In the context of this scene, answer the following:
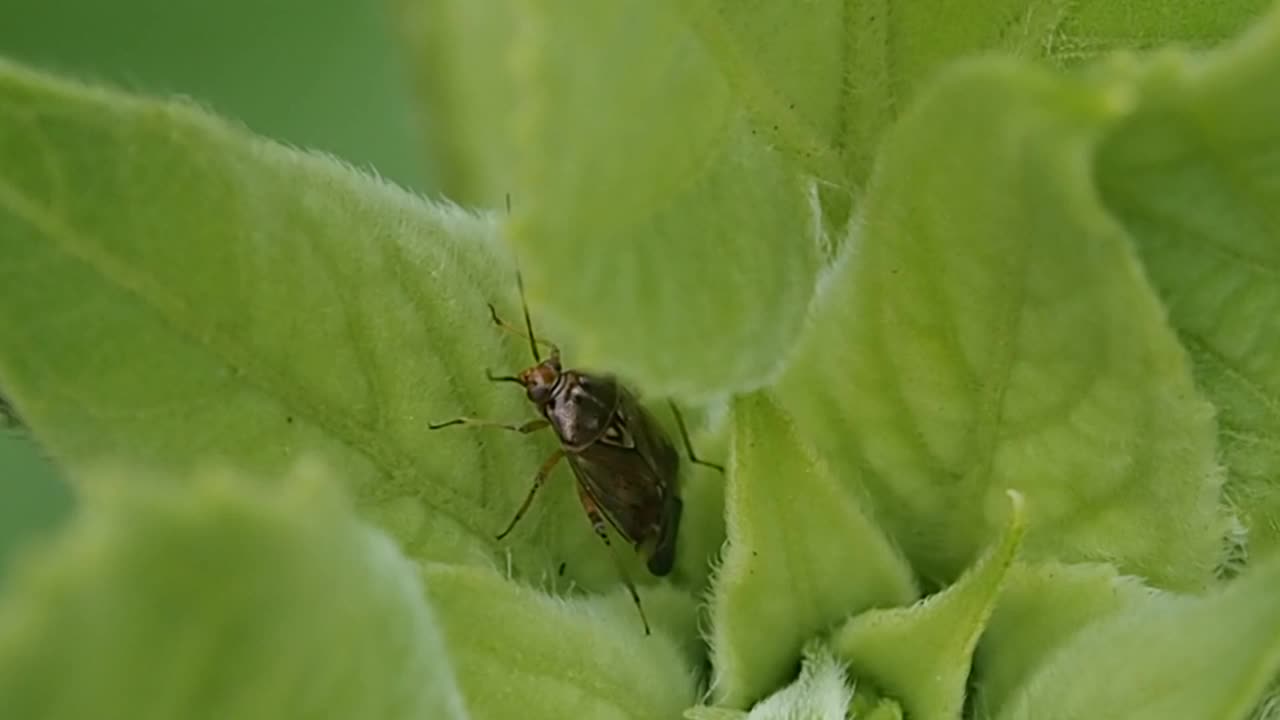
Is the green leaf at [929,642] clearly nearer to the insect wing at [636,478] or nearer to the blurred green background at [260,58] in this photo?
the insect wing at [636,478]

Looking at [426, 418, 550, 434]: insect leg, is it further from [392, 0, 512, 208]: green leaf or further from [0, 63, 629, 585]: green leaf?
[392, 0, 512, 208]: green leaf

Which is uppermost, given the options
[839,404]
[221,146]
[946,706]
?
[221,146]

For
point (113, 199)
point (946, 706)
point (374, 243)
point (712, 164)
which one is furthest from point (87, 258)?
point (946, 706)

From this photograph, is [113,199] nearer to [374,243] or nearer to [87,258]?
[87,258]

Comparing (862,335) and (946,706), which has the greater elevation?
(862,335)

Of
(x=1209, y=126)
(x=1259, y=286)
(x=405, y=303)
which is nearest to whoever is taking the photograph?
Answer: (x=1209, y=126)

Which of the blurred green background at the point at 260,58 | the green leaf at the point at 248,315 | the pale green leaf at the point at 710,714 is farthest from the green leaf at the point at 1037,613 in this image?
the blurred green background at the point at 260,58

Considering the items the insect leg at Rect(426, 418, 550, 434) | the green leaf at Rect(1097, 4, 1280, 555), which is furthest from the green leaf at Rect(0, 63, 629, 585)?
the green leaf at Rect(1097, 4, 1280, 555)
